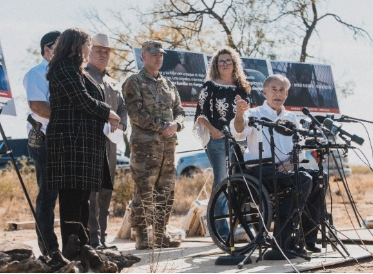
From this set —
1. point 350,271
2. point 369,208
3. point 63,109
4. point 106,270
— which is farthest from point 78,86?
A: point 369,208

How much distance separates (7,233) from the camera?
11438 mm

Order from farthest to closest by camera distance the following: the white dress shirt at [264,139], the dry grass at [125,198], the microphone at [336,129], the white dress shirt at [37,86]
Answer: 1. the dry grass at [125,198]
2. the white dress shirt at [264,139]
3. the white dress shirt at [37,86]
4. the microphone at [336,129]

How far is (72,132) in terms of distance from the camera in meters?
6.17

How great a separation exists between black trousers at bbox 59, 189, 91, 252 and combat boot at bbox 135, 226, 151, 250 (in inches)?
83.6

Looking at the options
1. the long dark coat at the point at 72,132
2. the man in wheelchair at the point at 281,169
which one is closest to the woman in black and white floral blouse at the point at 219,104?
the man in wheelchair at the point at 281,169

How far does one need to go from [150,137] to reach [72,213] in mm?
2309

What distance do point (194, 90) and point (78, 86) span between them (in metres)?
4.80

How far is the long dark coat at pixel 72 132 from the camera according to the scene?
20.2 feet

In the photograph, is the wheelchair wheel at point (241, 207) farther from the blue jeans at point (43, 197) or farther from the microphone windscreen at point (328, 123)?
the blue jeans at point (43, 197)

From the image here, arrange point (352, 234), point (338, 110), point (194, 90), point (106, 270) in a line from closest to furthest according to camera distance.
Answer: point (106, 270) → point (352, 234) → point (194, 90) → point (338, 110)

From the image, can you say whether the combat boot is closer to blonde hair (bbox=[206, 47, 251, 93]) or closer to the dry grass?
blonde hair (bbox=[206, 47, 251, 93])

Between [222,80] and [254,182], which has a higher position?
[222,80]

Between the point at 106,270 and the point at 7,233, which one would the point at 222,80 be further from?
the point at 7,233

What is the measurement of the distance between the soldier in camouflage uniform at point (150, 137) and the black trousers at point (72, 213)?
2035 mm
